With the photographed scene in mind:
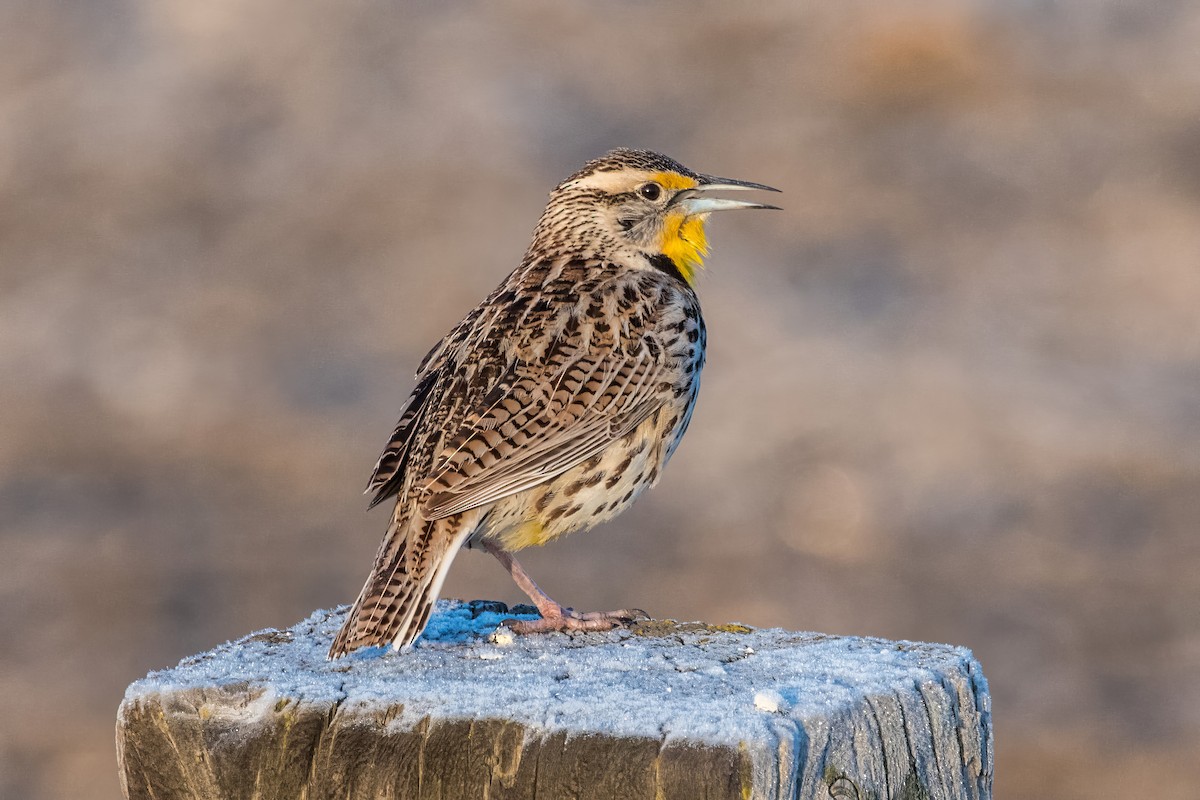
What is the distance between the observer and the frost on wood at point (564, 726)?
3.20 metres

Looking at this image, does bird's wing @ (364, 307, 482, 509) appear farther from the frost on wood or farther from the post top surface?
the frost on wood

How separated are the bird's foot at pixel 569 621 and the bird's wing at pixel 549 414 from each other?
0.38 m

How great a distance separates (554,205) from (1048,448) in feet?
20.1

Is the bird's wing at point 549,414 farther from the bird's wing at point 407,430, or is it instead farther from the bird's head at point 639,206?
the bird's head at point 639,206

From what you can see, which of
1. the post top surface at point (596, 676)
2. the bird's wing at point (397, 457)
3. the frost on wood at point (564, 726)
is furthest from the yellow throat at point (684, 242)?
the frost on wood at point (564, 726)

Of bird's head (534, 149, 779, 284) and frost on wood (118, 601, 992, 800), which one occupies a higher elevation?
bird's head (534, 149, 779, 284)

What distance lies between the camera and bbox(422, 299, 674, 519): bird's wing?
4312mm

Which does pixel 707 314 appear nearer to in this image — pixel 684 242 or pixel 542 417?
pixel 684 242

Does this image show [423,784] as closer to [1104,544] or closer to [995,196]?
[1104,544]

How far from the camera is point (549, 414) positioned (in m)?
4.49

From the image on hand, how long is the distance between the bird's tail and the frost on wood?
66 mm

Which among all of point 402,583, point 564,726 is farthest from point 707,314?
point 564,726

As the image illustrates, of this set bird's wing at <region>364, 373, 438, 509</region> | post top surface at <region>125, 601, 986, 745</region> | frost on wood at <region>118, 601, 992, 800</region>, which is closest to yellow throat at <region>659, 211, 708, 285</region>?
bird's wing at <region>364, 373, 438, 509</region>

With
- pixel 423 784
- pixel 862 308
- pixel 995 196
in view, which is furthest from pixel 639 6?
pixel 423 784
